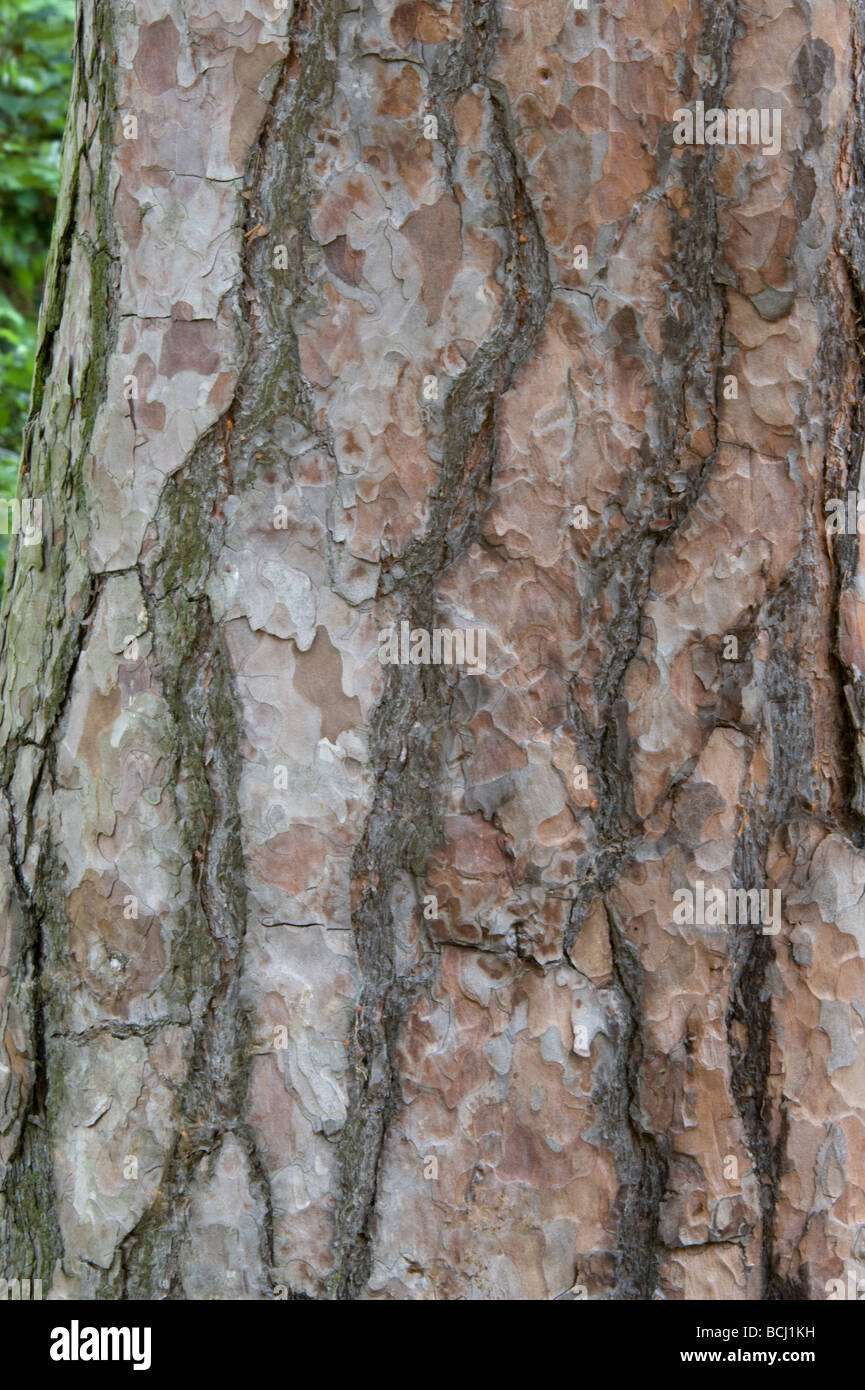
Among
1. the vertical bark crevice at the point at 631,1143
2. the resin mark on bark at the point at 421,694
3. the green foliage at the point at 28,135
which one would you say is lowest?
the vertical bark crevice at the point at 631,1143

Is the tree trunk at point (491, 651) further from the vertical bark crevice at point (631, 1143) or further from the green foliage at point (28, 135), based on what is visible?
the green foliage at point (28, 135)

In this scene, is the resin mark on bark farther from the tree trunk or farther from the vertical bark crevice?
the vertical bark crevice

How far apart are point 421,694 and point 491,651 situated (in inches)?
2.5

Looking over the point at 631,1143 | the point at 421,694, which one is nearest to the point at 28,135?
the point at 421,694

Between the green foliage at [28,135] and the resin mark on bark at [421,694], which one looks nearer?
the resin mark on bark at [421,694]

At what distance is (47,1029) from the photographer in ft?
3.13

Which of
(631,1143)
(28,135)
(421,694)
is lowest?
(631,1143)

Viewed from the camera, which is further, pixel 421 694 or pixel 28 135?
pixel 28 135

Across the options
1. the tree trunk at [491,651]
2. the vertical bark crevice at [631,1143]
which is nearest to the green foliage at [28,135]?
the tree trunk at [491,651]

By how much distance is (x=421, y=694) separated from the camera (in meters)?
0.87

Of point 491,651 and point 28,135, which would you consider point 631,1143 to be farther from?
point 28,135

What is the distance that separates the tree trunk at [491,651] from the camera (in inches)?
33.9

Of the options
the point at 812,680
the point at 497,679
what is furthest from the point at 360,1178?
the point at 812,680

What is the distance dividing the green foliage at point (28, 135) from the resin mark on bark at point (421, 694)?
3.30 meters
